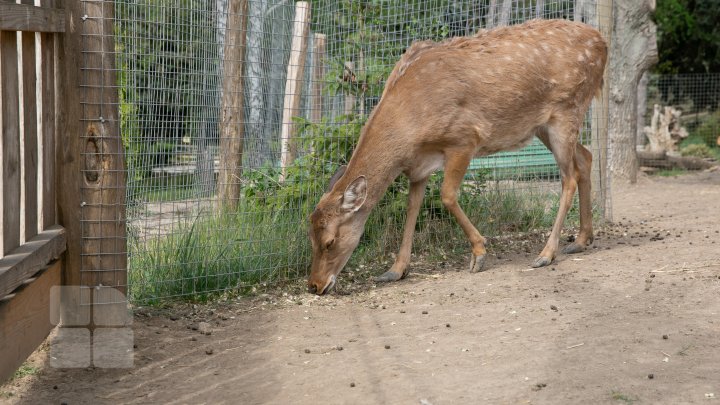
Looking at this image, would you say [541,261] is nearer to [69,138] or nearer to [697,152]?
Answer: [69,138]

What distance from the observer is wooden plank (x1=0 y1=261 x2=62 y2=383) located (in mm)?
4031

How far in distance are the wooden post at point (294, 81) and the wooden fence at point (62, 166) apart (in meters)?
1.81

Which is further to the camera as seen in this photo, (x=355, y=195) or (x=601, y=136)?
(x=601, y=136)

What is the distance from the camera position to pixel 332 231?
680 cm

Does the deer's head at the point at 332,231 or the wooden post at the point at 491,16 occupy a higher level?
the wooden post at the point at 491,16

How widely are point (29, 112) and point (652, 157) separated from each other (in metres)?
14.3

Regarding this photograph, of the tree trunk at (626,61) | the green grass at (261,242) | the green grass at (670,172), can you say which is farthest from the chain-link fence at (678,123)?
the green grass at (261,242)

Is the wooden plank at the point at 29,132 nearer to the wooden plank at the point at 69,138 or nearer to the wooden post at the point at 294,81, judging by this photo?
the wooden plank at the point at 69,138

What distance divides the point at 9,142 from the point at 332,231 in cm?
304

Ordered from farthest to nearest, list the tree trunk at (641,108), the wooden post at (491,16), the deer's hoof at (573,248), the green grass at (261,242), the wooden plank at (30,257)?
the tree trunk at (641,108) → the wooden post at (491,16) → the deer's hoof at (573,248) → the green grass at (261,242) → the wooden plank at (30,257)

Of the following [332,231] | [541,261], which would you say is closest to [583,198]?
[541,261]

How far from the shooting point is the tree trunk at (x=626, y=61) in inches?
527

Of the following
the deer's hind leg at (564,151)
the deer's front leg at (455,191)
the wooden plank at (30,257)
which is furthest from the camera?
the deer's hind leg at (564,151)

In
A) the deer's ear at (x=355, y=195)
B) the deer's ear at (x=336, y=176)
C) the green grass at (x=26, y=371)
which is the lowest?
the green grass at (x=26, y=371)
